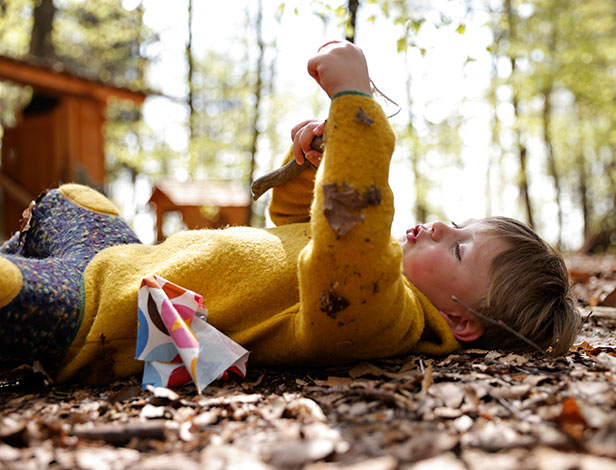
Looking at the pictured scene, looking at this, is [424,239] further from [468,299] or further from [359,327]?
[359,327]

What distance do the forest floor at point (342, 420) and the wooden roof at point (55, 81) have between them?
702cm

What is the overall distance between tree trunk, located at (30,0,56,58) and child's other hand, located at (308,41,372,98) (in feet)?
34.2

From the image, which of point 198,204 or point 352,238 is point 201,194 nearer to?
point 198,204

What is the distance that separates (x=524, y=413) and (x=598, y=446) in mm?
258

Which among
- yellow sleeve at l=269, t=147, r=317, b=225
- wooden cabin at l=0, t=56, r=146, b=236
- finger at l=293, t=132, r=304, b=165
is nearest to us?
finger at l=293, t=132, r=304, b=165

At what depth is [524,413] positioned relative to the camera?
1.31m

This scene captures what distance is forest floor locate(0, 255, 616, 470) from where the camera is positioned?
1080 millimetres

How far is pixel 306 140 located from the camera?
7.56 ft

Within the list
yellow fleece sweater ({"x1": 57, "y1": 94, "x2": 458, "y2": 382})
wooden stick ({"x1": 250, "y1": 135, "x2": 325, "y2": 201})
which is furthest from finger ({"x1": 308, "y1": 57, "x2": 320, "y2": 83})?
wooden stick ({"x1": 250, "y1": 135, "x2": 325, "y2": 201})

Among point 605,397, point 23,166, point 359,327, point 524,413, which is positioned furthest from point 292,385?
point 23,166

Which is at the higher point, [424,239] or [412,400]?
[424,239]

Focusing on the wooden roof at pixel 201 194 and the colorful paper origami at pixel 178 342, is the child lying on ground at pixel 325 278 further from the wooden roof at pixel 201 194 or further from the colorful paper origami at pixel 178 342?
the wooden roof at pixel 201 194

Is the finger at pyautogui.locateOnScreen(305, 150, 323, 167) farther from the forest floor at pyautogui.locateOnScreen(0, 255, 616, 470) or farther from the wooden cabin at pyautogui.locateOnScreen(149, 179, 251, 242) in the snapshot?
the wooden cabin at pyautogui.locateOnScreen(149, 179, 251, 242)

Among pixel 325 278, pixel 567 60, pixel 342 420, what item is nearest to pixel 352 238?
pixel 325 278
